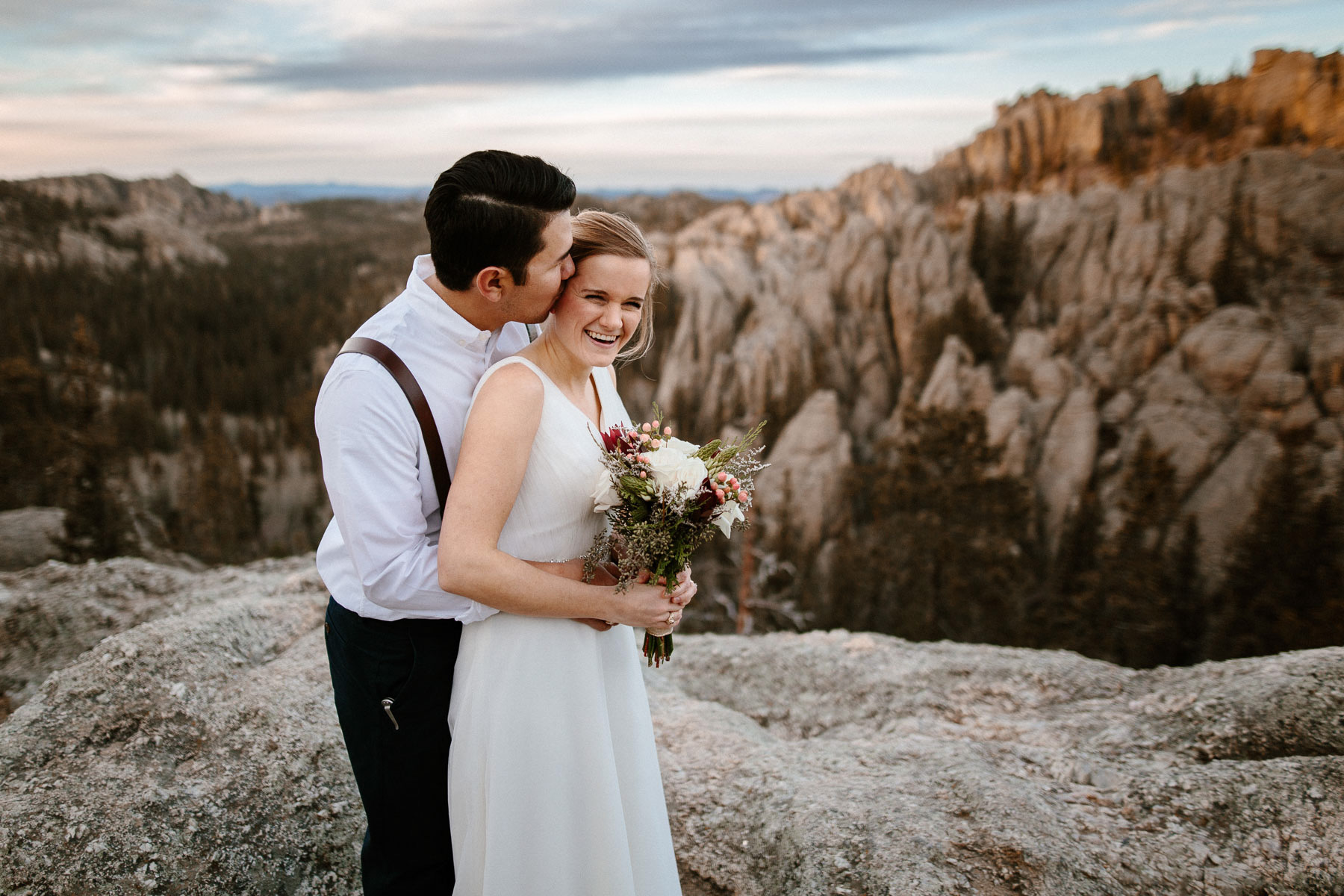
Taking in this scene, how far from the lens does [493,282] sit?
2533 mm

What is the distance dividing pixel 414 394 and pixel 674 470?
0.87m

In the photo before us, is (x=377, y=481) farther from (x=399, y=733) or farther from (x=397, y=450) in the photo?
(x=399, y=733)

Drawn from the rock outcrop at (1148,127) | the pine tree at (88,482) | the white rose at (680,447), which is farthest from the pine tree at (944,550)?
the rock outcrop at (1148,127)

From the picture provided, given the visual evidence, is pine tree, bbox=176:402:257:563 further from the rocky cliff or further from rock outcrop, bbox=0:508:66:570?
the rocky cliff

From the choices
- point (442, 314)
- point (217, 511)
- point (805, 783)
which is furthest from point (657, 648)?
point (217, 511)

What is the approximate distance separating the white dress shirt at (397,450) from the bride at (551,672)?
172 millimetres

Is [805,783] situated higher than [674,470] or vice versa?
[674,470]

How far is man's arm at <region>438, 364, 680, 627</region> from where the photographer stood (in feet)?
7.82

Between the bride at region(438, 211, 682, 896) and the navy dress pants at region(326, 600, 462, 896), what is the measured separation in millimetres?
96

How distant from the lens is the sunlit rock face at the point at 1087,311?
2588cm

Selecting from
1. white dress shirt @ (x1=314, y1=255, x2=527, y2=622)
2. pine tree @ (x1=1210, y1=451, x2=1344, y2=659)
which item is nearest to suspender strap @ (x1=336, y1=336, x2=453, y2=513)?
white dress shirt @ (x1=314, y1=255, x2=527, y2=622)

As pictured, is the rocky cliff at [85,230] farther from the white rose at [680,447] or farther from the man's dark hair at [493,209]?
the white rose at [680,447]

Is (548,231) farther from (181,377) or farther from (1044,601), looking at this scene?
(181,377)

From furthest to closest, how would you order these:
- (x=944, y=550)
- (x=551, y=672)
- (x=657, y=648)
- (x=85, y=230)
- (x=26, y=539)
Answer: (x=85, y=230)
(x=944, y=550)
(x=26, y=539)
(x=657, y=648)
(x=551, y=672)
